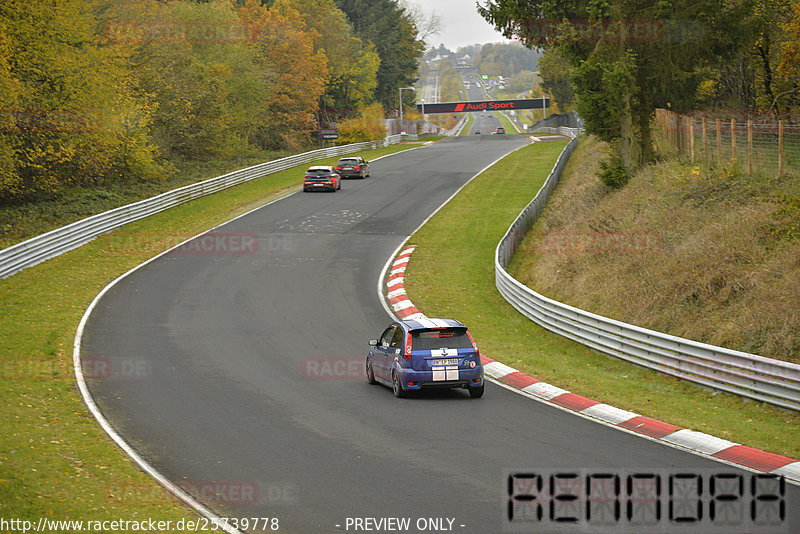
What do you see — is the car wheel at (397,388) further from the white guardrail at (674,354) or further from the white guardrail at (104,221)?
the white guardrail at (104,221)

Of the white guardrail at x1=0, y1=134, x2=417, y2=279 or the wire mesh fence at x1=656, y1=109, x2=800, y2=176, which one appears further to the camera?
the white guardrail at x1=0, y1=134, x2=417, y2=279

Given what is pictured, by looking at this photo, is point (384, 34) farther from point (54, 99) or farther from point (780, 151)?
point (780, 151)

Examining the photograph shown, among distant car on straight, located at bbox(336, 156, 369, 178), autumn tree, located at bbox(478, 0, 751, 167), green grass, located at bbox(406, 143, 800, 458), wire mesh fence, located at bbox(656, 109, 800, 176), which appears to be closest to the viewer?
green grass, located at bbox(406, 143, 800, 458)

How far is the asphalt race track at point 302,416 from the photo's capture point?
1015 cm

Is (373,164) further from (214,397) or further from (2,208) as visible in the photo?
(214,397)

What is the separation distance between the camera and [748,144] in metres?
24.2

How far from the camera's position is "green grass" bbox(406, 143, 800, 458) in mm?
13570

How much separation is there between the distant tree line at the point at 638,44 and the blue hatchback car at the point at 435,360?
63.1ft

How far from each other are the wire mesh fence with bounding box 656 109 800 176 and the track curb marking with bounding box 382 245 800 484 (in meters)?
10.7

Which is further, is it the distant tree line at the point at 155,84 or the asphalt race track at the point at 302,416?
the distant tree line at the point at 155,84

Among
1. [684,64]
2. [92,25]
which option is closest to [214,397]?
[684,64]
